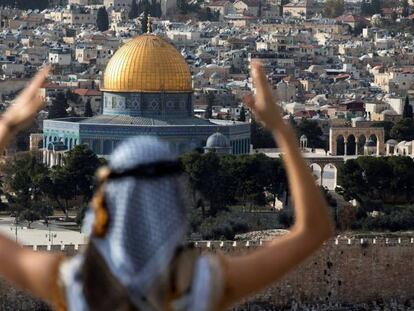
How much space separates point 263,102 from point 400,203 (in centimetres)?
4293

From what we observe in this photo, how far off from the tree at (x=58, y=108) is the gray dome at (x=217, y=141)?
1677 cm

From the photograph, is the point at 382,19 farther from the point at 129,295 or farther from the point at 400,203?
the point at 129,295

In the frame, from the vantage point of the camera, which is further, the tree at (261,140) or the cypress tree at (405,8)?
the cypress tree at (405,8)

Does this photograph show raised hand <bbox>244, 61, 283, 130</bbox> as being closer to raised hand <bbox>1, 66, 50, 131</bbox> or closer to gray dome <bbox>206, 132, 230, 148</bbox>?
raised hand <bbox>1, 66, 50, 131</bbox>

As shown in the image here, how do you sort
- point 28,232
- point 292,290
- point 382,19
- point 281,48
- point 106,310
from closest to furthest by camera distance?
point 106,310, point 292,290, point 28,232, point 281,48, point 382,19

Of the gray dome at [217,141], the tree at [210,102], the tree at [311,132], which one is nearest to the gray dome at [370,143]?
the tree at [311,132]

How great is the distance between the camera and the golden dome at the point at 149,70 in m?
53.9

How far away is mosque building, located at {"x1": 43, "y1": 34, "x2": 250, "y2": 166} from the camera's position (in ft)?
176

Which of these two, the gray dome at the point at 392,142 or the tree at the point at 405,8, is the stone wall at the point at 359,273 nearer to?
the gray dome at the point at 392,142

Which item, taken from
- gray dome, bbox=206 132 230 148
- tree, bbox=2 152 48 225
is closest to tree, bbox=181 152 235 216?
tree, bbox=2 152 48 225

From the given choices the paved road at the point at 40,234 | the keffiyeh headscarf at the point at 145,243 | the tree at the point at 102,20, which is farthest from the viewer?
the tree at the point at 102,20

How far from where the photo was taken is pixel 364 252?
35375 mm

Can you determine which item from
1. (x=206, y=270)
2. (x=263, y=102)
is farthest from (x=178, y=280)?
(x=263, y=102)

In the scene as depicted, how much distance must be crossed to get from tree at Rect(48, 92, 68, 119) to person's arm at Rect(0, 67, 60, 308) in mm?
64253
